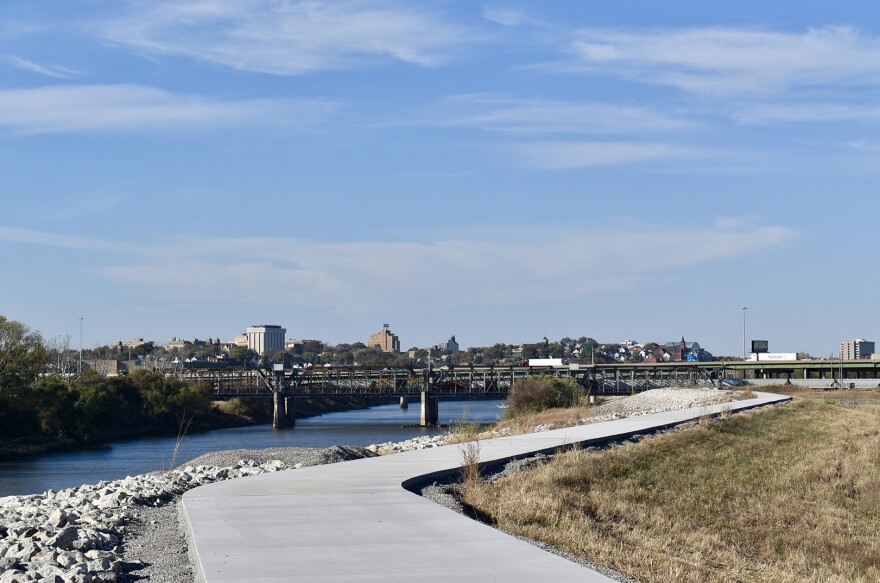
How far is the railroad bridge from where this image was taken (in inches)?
4240

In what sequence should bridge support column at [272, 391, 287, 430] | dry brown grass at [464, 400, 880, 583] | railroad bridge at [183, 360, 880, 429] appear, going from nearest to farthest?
dry brown grass at [464, 400, 880, 583] → bridge support column at [272, 391, 287, 430] → railroad bridge at [183, 360, 880, 429]

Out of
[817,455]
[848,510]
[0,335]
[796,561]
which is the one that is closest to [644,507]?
[796,561]

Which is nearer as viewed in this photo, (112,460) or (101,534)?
(101,534)

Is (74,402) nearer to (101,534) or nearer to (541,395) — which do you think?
(541,395)

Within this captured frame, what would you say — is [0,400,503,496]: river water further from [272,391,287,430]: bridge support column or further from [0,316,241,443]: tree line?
[272,391,287,430]: bridge support column

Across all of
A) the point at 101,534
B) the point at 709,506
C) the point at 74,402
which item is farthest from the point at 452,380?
the point at 101,534

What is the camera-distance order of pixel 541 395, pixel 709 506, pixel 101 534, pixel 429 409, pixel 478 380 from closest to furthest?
pixel 101 534
pixel 709 506
pixel 541 395
pixel 429 409
pixel 478 380

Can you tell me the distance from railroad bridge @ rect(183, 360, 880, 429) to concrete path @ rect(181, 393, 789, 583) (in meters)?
83.7

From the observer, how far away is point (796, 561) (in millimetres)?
16250

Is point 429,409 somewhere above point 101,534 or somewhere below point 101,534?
below

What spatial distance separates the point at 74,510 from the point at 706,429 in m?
23.7

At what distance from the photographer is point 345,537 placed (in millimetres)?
11797

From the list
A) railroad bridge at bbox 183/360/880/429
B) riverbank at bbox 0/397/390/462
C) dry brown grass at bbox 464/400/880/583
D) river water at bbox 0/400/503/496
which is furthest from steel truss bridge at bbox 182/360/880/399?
dry brown grass at bbox 464/400/880/583

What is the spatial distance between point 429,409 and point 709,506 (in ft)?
275
